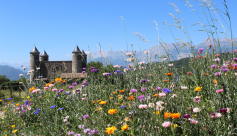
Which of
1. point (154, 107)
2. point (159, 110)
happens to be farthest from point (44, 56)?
point (159, 110)

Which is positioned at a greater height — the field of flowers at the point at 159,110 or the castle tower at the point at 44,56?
the castle tower at the point at 44,56

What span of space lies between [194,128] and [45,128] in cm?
207

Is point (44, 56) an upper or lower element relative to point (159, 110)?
upper

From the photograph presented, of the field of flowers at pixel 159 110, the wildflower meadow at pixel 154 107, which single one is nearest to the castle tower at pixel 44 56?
the wildflower meadow at pixel 154 107

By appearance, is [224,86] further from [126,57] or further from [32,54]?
[32,54]

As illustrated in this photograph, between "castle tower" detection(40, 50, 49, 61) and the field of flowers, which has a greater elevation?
"castle tower" detection(40, 50, 49, 61)

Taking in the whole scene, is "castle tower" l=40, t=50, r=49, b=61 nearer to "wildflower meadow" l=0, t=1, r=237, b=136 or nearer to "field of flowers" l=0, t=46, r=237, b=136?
"wildflower meadow" l=0, t=1, r=237, b=136

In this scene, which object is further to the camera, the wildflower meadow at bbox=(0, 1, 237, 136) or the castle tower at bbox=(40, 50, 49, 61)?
the castle tower at bbox=(40, 50, 49, 61)

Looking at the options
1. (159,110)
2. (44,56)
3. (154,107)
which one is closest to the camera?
(159,110)

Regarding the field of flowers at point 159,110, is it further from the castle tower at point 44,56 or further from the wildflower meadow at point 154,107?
the castle tower at point 44,56

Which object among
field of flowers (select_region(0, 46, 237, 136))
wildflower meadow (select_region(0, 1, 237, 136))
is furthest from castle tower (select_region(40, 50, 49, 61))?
field of flowers (select_region(0, 46, 237, 136))

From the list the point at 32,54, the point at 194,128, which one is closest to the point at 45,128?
the point at 194,128

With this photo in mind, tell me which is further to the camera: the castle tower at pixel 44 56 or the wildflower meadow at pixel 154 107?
the castle tower at pixel 44 56

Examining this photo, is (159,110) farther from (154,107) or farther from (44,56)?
(44,56)
